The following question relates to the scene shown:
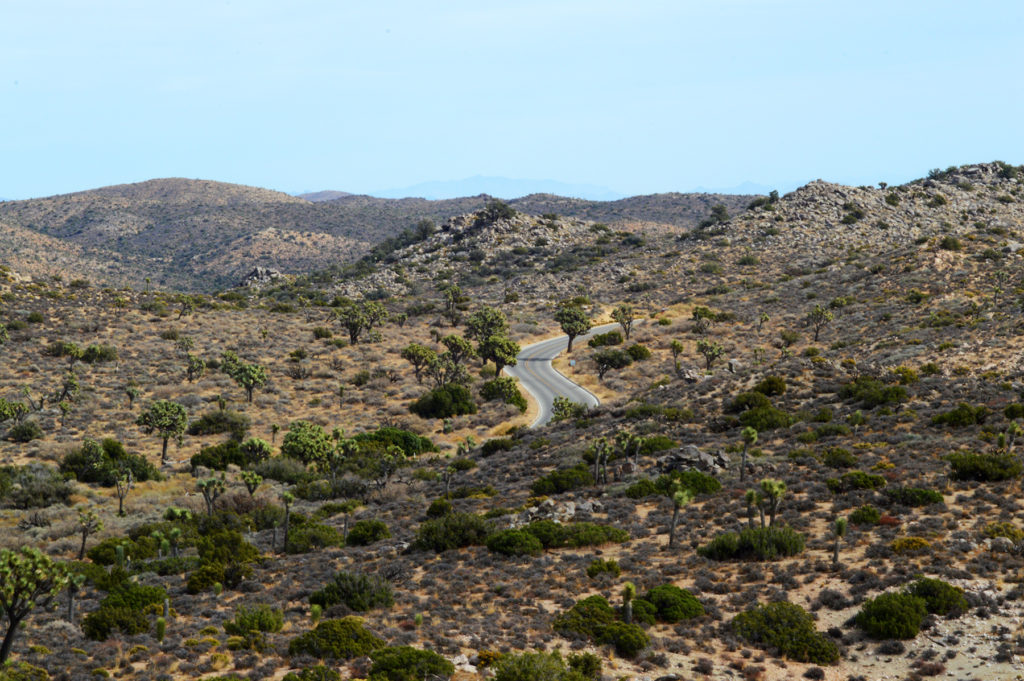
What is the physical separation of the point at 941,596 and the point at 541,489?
1960cm

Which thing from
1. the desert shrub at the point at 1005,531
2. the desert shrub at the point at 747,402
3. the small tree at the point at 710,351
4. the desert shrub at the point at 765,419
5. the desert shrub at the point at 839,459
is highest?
the small tree at the point at 710,351

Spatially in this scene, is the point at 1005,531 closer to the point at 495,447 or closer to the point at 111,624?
the point at 111,624

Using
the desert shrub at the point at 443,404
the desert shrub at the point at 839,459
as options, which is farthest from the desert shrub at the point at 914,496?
the desert shrub at the point at 443,404

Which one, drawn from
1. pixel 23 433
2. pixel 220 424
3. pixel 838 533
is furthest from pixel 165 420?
pixel 838 533

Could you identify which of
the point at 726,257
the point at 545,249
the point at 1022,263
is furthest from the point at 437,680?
the point at 545,249

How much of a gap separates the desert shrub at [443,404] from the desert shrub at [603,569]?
36.6 meters

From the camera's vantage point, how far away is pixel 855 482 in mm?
30062

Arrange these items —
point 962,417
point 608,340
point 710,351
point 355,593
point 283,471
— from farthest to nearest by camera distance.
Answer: point 608,340, point 710,351, point 283,471, point 962,417, point 355,593

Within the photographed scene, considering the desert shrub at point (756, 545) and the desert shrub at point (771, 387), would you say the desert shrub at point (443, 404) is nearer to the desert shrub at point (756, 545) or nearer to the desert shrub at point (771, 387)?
the desert shrub at point (771, 387)

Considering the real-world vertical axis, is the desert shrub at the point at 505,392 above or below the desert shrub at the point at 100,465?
above

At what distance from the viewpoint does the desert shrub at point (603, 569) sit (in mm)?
25000

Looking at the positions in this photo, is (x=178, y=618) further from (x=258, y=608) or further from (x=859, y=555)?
(x=859, y=555)

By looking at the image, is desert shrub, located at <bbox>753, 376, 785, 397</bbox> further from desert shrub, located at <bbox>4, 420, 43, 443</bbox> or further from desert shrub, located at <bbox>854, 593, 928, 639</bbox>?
desert shrub, located at <bbox>4, 420, 43, 443</bbox>

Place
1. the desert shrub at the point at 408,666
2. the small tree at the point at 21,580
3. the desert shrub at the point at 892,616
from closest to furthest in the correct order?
the desert shrub at the point at 408,666, the small tree at the point at 21,580, the desert shrub at the point at 892,616
